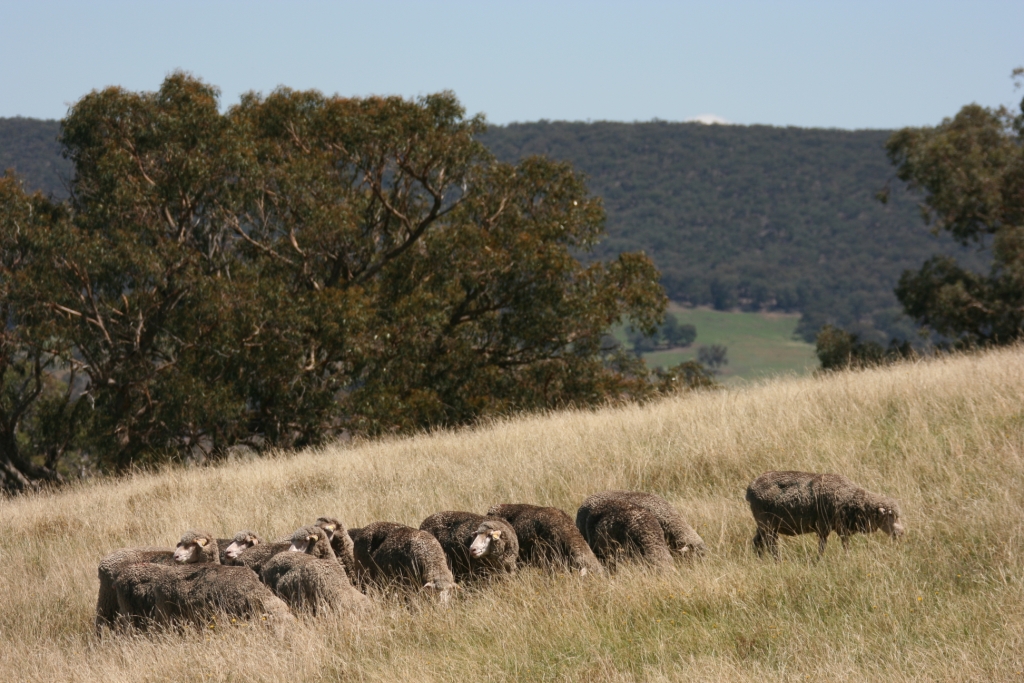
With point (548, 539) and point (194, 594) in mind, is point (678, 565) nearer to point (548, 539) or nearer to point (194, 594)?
Result: point (548, 539)

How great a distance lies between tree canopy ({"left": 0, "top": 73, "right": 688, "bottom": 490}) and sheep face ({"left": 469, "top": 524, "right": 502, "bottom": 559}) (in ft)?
46.8

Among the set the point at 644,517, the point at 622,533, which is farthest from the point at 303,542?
the point at 644,517

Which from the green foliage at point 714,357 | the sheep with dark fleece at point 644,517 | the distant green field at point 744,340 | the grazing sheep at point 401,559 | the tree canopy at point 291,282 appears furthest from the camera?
the distant green field at point 744,340

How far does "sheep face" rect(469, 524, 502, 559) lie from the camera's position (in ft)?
20.9

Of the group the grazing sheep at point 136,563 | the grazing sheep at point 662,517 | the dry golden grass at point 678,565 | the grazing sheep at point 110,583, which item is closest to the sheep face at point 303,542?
the grazing sheep at point 136,563

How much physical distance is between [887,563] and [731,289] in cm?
13403

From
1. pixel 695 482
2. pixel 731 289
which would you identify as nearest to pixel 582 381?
pixel 695 482

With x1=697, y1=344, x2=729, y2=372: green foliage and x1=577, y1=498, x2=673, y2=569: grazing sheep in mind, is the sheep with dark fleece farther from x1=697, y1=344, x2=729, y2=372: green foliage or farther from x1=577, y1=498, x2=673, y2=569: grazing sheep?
x1=697, y1=344, x2=729, y2=372: green foliage

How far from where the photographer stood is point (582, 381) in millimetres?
23297

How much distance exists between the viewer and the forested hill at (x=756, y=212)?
135 meters

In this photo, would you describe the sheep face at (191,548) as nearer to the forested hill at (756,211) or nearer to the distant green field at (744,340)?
the distant green field at (744,340)

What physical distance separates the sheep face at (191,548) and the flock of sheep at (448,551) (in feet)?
0.03

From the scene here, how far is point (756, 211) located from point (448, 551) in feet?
498

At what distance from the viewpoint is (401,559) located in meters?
6.81
